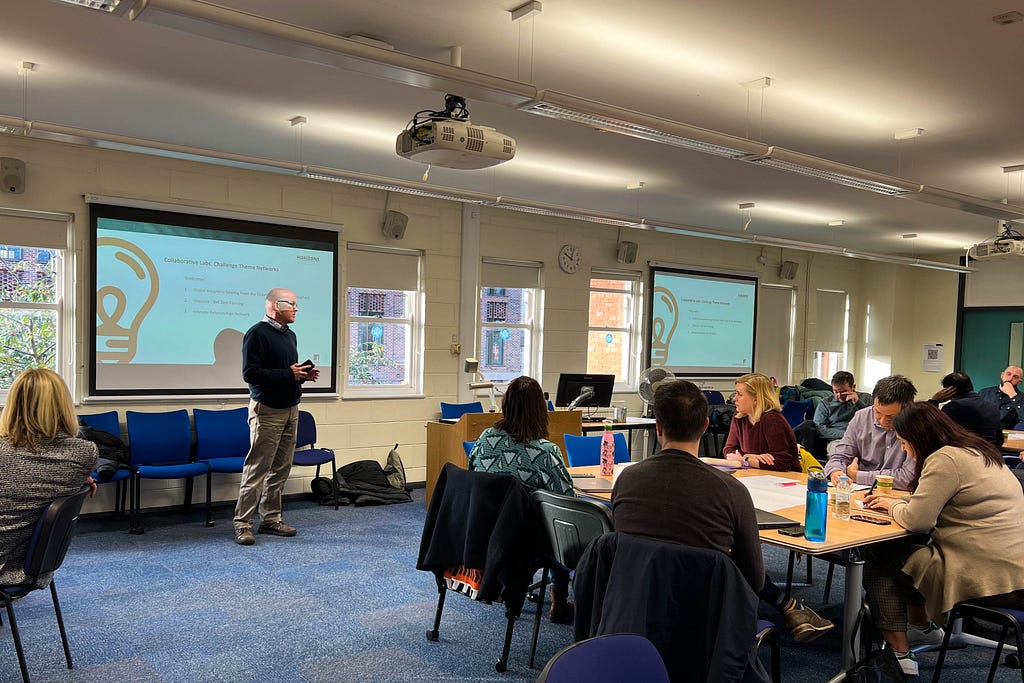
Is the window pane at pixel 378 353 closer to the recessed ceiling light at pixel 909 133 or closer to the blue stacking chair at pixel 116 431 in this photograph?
the blue stacking chair at pixel 116 431

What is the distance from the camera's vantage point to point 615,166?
21.7ft

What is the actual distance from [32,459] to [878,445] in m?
3.88

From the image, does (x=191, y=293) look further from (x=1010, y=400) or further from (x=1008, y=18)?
(x=1010, y=400)

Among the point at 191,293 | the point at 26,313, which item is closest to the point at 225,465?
the point at 191,293

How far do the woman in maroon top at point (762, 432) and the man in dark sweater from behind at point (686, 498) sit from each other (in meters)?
2.11

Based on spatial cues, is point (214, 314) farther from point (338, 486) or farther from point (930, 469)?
point (930, 469)

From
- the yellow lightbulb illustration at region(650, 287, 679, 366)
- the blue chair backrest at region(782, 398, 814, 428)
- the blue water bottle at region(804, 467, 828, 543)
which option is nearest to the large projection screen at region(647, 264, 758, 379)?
the yellow lightbulb illustration at region(650, 287, 679, 366)

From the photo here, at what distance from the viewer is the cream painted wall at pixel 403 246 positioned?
20.1 feet

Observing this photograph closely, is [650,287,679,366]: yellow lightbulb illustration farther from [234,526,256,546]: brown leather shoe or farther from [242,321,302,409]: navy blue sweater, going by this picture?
[234,526,256,546]: brown leather shoe

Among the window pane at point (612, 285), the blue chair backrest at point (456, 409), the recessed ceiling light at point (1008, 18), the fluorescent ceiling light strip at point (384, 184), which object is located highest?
the recessed ceiling light at point (1008, 18)

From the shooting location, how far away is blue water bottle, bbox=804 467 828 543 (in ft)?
9.34

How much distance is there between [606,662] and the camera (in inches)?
57.5

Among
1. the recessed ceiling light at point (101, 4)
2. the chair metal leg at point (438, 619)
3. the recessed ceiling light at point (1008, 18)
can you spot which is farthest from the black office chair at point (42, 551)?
the recessed ceiling light at point (1008, 18)

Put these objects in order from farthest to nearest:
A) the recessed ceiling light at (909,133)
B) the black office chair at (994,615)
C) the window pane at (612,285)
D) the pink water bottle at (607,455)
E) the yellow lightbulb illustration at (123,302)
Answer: the window pane at (612,285), the yellow lightbulb illustration at (123,302), the recessed ceiling light at (909,133), the pink water bottle at (607,455), the black office chair at (994,615)
